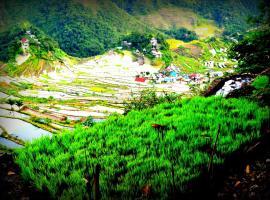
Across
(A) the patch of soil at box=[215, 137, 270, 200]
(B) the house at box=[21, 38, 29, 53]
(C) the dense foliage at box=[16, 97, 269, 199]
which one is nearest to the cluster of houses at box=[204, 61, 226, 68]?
(B) the house at box=[21, 38, 29, 53]

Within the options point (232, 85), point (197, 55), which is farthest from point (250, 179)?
point (197, 55)

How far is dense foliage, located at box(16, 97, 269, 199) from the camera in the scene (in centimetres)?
186

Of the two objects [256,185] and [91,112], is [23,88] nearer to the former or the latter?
[91,112]

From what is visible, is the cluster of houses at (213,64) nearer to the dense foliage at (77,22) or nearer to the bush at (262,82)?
the dense foliage at (77,22)

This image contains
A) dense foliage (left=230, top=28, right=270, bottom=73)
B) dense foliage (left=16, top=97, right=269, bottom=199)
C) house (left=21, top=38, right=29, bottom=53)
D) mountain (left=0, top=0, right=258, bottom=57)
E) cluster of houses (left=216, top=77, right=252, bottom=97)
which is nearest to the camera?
dense foliage (left=16, top=97, right=269, bottom=199)

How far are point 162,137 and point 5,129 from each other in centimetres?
2724

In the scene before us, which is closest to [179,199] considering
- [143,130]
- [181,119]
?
[143,130]

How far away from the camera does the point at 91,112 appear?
3766cm

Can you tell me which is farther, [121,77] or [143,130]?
[121,77]

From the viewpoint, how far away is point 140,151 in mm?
2379

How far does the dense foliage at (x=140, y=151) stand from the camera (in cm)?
186

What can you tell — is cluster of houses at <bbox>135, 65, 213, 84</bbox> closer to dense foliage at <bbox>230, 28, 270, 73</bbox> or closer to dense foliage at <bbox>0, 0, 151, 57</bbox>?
dense foliage at <bbox>0, 0, 151, 57</bbox>

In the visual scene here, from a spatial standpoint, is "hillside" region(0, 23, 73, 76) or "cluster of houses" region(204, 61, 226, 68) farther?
"cluster of houses" region(204, 61, 226, 68)

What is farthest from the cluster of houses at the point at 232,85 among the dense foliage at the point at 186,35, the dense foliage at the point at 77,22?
the dense foliage at the point at 186,35
